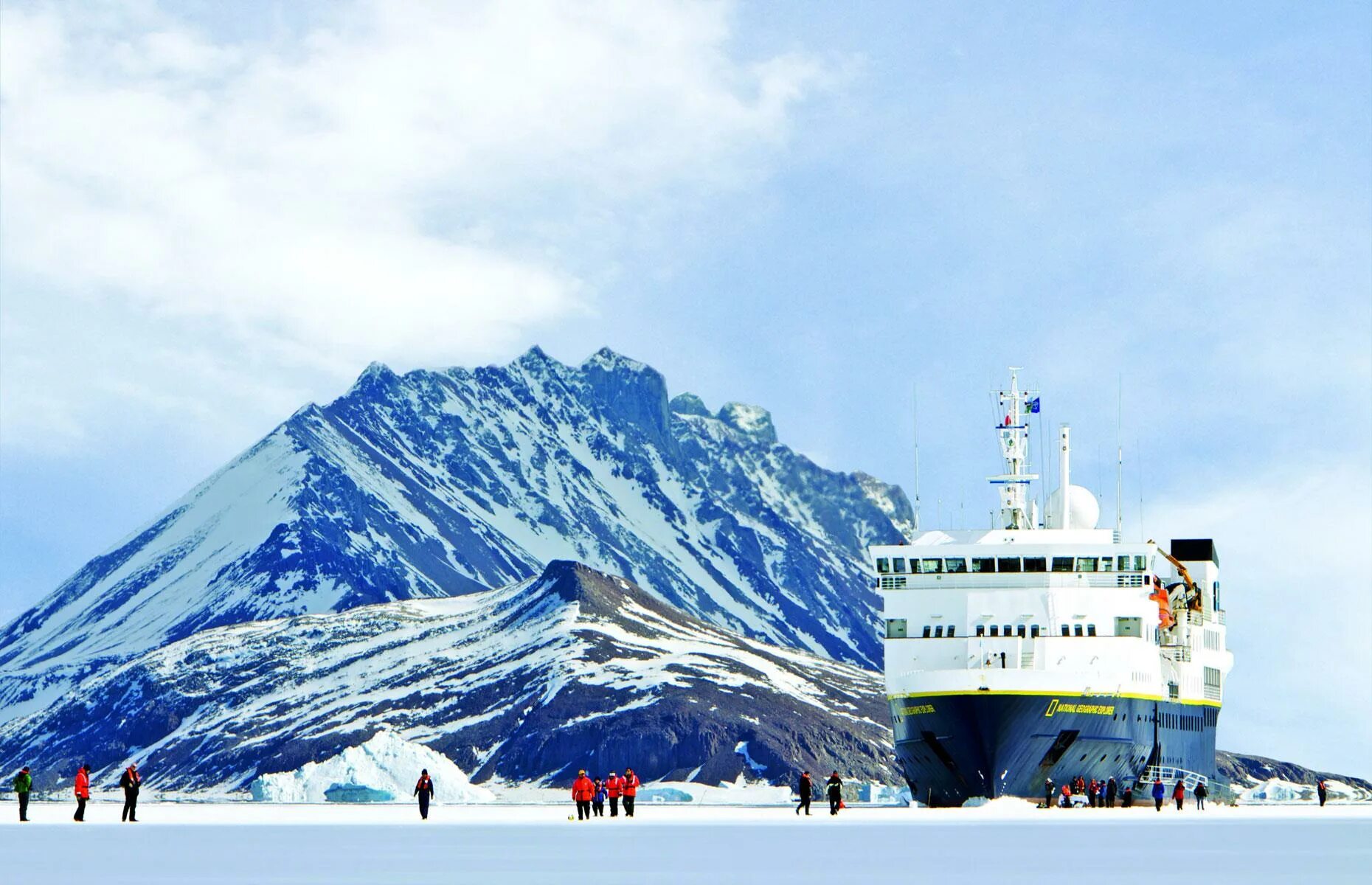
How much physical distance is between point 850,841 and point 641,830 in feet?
41.1

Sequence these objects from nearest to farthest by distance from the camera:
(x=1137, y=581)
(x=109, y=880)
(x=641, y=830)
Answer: (x=109, y=880) → (x=641, y=830) → (x=1137, y=581)

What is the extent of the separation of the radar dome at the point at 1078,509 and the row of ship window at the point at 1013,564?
18.1 m

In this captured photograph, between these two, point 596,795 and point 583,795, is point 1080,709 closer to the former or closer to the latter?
point 596,795

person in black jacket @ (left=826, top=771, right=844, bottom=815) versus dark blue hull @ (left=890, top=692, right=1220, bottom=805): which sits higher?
dark blue hull @ (left=890, top=692, right=1220, bottom=805)

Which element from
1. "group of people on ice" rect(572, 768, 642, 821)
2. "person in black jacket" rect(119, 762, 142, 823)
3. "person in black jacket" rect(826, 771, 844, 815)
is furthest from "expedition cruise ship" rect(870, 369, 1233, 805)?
"person in black jacket" rect(119, 762, 142, 823)

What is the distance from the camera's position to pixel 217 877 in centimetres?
5334

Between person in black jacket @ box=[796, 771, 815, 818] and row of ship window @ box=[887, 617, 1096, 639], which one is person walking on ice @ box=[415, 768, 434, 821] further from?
row of ship window @ box=[887, 617, 1096, 639]

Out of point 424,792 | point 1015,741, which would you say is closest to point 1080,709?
point 1015,741

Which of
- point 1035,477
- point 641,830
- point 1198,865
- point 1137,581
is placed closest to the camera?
point 1198,865

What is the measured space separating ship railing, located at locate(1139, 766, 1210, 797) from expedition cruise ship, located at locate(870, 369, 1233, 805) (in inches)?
6.8

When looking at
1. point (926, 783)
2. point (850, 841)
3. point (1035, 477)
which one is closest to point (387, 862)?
point (850, 841)

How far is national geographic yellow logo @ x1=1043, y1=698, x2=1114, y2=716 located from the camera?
10762cm

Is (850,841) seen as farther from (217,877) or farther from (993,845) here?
(217,877)

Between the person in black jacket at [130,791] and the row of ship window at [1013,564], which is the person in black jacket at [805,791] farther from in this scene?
the person in black jacket at [130,791]
